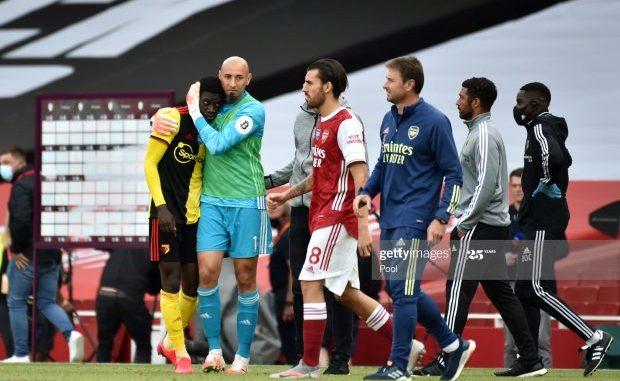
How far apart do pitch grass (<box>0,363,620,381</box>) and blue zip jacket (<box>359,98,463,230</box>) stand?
3.28 ft

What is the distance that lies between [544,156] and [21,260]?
5.09 meters

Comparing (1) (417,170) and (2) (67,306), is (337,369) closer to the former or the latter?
(1) (417,170)

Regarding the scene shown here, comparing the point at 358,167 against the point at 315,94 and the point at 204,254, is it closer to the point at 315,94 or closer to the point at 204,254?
the point at 315,94

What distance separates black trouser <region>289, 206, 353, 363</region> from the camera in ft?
27.2

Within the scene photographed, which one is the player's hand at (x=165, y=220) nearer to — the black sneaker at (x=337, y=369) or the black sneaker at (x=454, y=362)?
the black sneaker at (x=337, y=369)

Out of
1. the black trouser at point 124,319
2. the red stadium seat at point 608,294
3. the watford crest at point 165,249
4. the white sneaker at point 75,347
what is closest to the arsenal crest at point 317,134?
the watford crest at point 165,249

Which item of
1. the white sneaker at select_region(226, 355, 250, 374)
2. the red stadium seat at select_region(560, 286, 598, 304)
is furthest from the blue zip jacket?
the red stadium seat at select_region(560, 286, 598, 304)

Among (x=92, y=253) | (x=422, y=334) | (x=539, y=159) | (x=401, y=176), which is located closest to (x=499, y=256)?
(x=539, y=159)

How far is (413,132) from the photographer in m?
7.04

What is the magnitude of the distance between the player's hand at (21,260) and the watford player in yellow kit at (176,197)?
398 centimetres

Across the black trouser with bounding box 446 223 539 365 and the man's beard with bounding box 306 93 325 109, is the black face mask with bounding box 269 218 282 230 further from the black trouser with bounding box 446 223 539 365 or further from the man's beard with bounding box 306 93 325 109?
the man's beard with bounding box 306 93 325 109

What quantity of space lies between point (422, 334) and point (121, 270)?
2484 mm

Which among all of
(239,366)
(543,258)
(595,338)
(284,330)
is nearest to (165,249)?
(239,366)

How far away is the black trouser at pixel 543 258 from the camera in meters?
8.20
